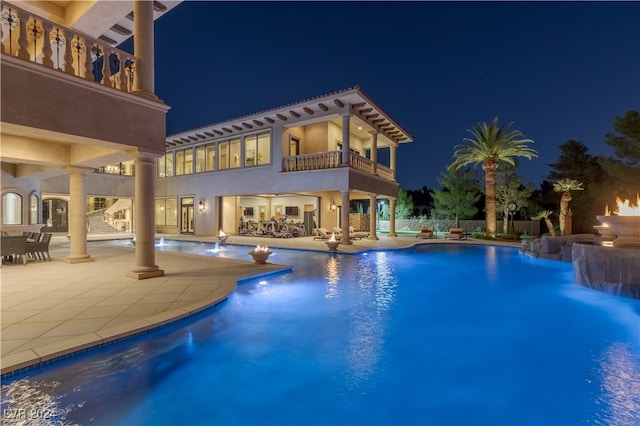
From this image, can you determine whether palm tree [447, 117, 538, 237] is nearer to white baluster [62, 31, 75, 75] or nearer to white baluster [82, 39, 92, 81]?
white baluster [82, 39, 92, 81]

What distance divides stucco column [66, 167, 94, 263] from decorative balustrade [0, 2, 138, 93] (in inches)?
159

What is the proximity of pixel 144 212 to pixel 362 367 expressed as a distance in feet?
21.3

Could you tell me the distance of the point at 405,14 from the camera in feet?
195

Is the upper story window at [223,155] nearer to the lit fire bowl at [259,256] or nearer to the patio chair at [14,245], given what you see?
the lit fire bowl at [259,256]

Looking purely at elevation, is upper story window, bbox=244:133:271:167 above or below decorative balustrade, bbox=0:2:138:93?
above

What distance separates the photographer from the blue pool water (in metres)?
3.35

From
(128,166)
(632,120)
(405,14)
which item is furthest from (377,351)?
(405,14)

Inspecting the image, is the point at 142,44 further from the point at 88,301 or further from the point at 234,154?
the point at 234,154

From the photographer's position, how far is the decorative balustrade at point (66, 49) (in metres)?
5.59

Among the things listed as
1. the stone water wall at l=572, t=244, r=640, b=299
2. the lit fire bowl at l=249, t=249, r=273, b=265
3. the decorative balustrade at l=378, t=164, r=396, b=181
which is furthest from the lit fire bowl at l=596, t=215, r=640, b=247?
the decorative balustrade at l=378, t=164, r=396, b=181

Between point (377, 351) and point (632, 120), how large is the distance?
25.5m

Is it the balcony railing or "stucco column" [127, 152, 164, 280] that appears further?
the balcony railing

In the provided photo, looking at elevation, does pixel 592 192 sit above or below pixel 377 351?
above

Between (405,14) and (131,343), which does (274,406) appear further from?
(405,14)
